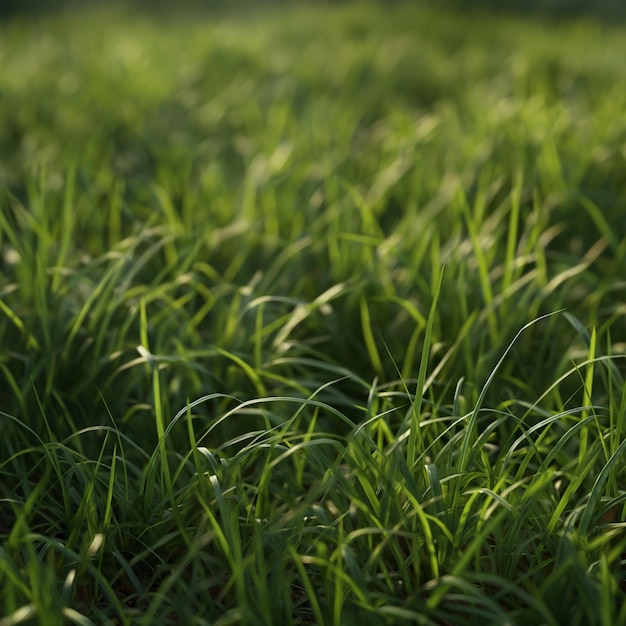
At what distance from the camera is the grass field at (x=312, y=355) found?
113cm

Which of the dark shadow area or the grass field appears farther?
the dark shadow area

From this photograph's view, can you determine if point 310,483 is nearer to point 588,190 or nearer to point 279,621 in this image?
point 279,621

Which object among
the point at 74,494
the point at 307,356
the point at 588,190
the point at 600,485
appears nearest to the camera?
the point at 600,485

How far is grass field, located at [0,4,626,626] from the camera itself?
1133mm

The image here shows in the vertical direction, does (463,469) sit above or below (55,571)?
above

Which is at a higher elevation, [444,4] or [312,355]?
[444,4]

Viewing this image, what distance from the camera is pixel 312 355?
1.73m

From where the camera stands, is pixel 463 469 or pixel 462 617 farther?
pixel 463 469

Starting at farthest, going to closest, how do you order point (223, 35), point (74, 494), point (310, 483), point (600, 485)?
point (223, 35), point (310, 483), point (74, 494), point (600, 485)

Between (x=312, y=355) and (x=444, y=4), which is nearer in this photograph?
(x=312, y=355)

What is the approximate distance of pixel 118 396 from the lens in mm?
1559

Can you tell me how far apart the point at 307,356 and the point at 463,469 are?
0.58 meters

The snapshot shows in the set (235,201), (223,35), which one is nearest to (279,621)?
(235,201)

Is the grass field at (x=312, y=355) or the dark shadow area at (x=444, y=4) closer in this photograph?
the grass field at (x=312, y=355)
